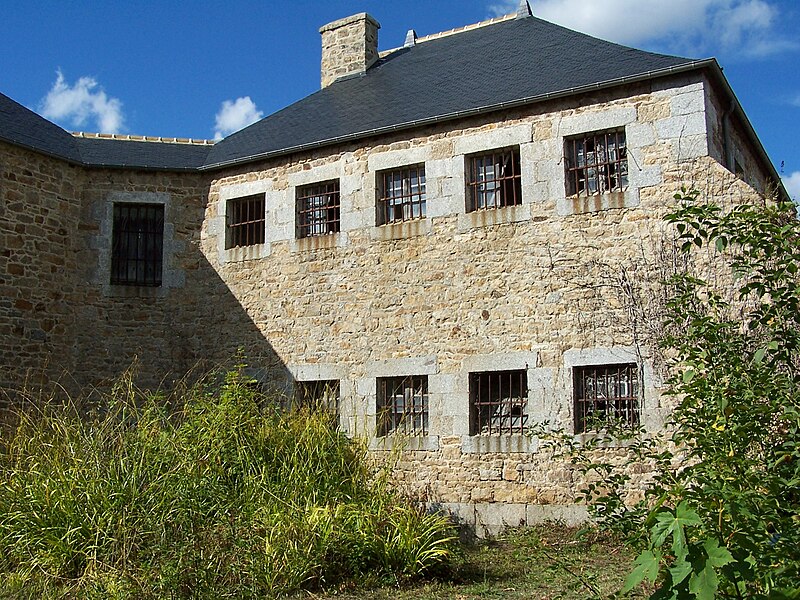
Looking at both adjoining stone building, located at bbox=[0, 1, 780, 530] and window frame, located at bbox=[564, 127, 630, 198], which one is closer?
adjoining stone building, located at bbox=[0, 1, 780, 530]

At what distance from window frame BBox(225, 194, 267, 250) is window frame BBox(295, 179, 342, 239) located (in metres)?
0.66

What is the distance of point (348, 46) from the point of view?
1325 centimetres

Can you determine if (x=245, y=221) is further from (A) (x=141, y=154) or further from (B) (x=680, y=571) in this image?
(B) (x=680, y=571)

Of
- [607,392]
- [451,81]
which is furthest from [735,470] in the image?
[451,81]

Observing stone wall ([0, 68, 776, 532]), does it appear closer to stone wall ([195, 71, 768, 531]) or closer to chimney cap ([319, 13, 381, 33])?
stone wall ([195, 71, 768, 531])

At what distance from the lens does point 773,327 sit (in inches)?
123

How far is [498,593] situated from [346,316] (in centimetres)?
A: 517

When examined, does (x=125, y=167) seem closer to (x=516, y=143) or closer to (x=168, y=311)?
(x=168, y=311)

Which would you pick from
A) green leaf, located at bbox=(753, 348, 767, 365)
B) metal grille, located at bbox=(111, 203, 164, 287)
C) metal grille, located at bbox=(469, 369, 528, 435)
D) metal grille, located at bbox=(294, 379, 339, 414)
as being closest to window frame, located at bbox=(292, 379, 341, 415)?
metal grille, located at bbox=(294, 379, 339, 414)

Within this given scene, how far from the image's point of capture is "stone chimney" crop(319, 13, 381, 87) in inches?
515

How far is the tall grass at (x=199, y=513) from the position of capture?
5.46 meters

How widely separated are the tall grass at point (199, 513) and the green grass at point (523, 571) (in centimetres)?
26

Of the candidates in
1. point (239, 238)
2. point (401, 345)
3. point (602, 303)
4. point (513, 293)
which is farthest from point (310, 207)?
point (602, 303)

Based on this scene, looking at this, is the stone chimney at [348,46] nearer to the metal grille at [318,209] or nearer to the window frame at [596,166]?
the metal grille at [318,209]
